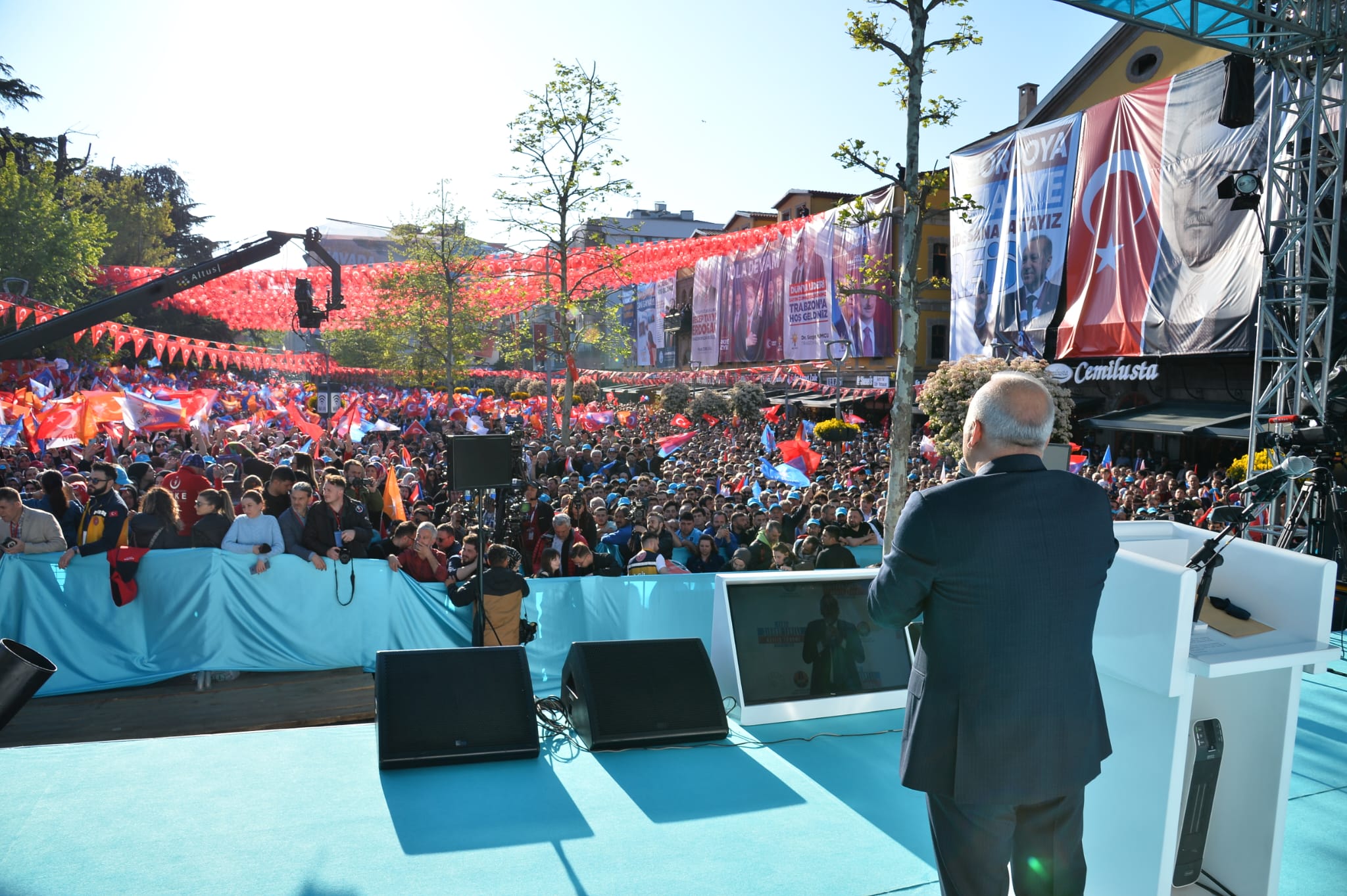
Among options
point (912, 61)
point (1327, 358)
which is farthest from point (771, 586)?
point (1327, 358)

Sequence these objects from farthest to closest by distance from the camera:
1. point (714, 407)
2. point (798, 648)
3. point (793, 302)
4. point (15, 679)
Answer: point (793, 302) → point (714, 407) → point (798, 648) → point (15, 679)

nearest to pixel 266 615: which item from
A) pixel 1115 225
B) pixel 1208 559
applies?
pixel 1208 559

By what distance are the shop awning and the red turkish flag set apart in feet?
4.99

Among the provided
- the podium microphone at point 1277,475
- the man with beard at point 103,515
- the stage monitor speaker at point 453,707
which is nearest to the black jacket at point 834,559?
the stage monitor speaker at point 453,707

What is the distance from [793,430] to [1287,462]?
23710 mm

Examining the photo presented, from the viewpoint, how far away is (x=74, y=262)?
2945 centimetres

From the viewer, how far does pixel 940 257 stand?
3547 centimetres

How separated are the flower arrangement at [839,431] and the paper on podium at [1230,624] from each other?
19945mm

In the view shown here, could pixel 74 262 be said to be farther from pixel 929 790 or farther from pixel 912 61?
pixel 929 790

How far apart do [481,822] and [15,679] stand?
6.15 ft

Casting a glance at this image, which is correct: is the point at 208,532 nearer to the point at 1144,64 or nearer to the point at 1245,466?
the point at 1245,466

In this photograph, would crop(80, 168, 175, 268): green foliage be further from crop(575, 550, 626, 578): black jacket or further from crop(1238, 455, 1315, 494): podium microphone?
crop(1238, 455, 1315, 494): podium microphone

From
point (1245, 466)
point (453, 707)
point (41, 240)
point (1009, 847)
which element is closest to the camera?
point (1009, 847)

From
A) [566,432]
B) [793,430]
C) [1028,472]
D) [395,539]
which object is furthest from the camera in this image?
[793,430]
